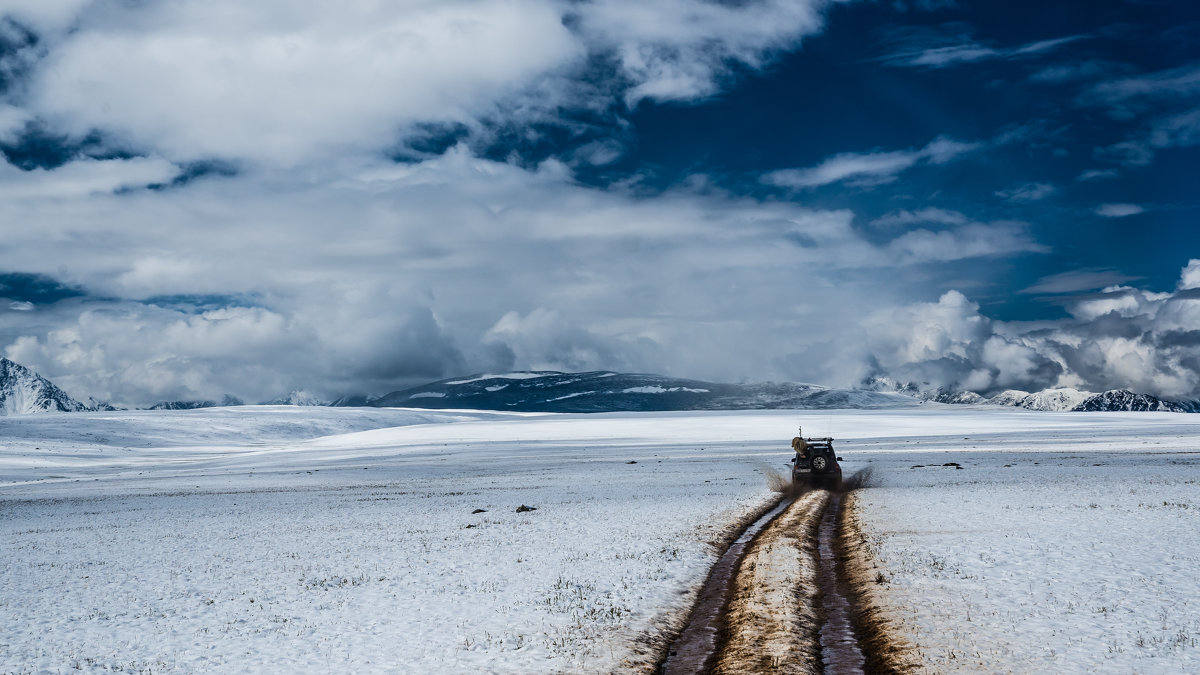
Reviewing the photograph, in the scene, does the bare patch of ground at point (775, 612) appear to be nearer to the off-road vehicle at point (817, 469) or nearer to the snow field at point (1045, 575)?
the snow field at point (1045, 575)

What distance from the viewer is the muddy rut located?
512 inches

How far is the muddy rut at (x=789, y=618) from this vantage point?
1300 centimetres

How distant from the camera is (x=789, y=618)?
50.1 feet

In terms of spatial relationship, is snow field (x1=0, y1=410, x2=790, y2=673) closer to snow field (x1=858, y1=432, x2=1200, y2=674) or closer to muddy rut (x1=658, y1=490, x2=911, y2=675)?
muddy rut (x1=658, y1=490, x2=911, y2=675)

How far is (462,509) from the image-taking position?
1347 inches

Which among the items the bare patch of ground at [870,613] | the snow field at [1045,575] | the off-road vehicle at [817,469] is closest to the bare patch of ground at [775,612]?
the bare patch of ground at [870,613]

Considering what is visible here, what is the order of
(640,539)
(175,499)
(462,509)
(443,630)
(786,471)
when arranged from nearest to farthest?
(443,630), (640,539), (462,509), (175,499), (786,471)

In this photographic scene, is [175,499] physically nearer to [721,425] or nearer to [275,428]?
[721,425]

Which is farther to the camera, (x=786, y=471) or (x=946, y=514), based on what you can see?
(x=786, y=471)

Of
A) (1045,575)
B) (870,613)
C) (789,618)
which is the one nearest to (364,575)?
(789,618)

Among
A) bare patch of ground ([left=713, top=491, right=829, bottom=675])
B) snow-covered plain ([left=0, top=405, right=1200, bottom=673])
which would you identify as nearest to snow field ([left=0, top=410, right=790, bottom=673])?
snow-covered plain ([left=0, top=405, right=1200, bottom=673])

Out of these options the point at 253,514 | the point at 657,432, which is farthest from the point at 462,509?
the point at 657,432

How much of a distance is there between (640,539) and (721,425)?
132 m

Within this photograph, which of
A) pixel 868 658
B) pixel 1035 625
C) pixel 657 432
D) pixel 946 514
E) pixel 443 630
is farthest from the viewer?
pixel 657 432
